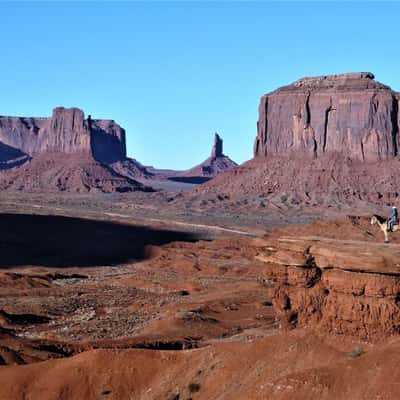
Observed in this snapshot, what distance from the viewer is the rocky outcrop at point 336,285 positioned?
15.3m

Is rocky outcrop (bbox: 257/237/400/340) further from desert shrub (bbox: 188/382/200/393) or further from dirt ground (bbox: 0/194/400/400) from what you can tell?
desert shrub (bbox: 188/382/200/393)

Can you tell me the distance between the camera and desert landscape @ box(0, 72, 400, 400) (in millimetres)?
15555

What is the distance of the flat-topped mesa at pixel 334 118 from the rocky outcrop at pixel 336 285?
3842 inches

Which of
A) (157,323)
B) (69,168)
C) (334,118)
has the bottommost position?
(157,323)

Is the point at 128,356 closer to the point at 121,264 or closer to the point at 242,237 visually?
the point at 121,264

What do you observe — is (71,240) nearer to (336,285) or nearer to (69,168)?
(336,285)

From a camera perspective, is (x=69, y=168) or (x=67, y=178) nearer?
(x=67, y=178)

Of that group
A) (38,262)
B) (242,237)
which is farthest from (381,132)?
(38,262)

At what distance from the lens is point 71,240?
254 feet

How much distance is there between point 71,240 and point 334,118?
163 ft

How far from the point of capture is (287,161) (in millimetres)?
119625

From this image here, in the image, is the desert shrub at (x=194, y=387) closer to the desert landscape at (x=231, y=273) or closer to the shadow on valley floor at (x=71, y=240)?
the desert landscape at (x=231, y=273)

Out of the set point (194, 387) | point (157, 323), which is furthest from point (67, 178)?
point (194, 387)

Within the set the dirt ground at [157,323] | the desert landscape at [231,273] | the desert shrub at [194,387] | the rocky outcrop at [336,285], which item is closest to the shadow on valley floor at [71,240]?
the dirt ground at [157,323]
